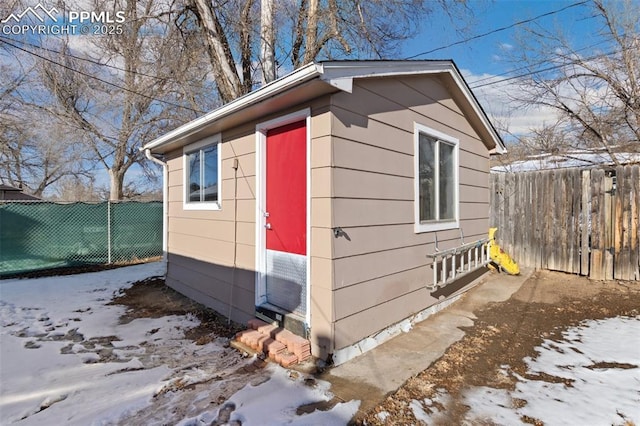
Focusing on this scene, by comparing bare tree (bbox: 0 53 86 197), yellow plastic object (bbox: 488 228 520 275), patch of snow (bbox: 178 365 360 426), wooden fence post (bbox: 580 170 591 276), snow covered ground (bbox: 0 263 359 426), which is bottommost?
snow covered ground (bbox: 0 263 359 426)

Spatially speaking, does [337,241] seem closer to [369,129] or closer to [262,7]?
[369,129]

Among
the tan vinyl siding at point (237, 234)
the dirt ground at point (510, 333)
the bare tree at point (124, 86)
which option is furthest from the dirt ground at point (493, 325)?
the bare tree at point (124, 86)

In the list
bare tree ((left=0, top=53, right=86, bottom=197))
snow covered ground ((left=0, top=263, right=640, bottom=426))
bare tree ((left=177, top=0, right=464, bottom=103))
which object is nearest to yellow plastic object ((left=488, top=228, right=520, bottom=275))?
snow covered ground ((left=0, top=263, right=640, bottom=426))

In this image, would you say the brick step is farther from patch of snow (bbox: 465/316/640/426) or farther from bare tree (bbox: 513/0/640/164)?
bare tree (bbox: 513/0/640/164)

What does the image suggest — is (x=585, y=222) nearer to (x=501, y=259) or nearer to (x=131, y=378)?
(x=501, y=259)

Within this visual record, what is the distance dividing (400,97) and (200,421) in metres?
3.68

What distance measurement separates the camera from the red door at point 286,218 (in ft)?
10.8

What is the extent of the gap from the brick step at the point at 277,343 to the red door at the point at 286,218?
0.84 ft

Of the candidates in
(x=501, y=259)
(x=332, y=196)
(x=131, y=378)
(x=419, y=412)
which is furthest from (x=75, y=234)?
(x=501, y=259)

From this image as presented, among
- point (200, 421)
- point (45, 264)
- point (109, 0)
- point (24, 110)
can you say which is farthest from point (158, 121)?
point (200, 421)

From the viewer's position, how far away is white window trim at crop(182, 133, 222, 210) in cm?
451

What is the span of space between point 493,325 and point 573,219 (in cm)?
316

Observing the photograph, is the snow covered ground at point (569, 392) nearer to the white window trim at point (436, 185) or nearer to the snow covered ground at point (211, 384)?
the snow covered ground at point (211, 384)

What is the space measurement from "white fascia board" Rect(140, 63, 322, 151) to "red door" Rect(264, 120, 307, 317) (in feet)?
1.41
